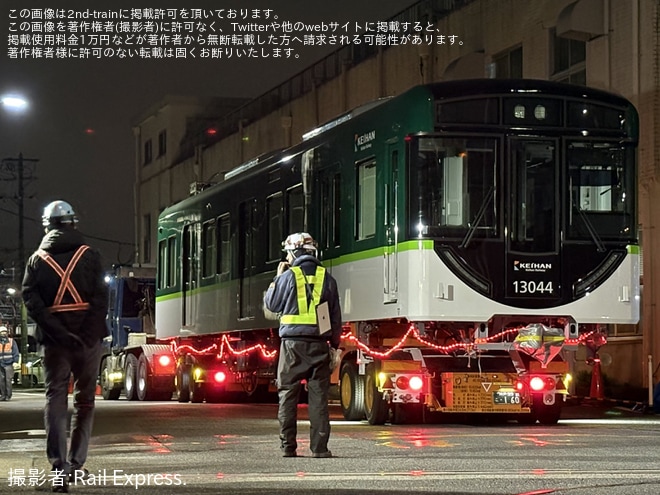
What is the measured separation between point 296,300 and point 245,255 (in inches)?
433

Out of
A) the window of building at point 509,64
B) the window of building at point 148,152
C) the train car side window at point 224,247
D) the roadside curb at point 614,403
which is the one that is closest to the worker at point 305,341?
the roadside curb at point 614,403

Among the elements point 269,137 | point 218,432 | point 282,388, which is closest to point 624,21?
point 218,432

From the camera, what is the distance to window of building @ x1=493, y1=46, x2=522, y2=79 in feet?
106

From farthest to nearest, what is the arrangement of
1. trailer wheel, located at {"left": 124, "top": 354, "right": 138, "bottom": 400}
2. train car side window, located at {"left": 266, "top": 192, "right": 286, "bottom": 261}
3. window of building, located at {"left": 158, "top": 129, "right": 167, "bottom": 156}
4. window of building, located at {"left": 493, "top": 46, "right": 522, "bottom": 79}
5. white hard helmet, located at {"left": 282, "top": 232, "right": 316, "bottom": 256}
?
window of building, located at {"left": 158, "top": 129, "right": 167, "bottom": 156}, window of building, located at {"left": 493, "top": 46, "right": 522, "bottom": 79}, trailer wheel, located at {"left": 124, "top": 354, "right": 138, "bottom": 400}, train car side window, located at {"left": 266, "top": 192, "right": 286, "bottom": 261}, white hard helmet, located at {"left": 282, "top": 232, "right": 316, "bottom": 256}

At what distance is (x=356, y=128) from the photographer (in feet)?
56.9

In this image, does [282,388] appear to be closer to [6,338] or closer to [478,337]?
[478,337]

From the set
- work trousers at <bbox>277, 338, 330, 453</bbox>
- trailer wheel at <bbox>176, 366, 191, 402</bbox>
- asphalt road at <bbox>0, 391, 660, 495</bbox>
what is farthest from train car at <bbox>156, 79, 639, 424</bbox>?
trailer wheel at <bbox>176, 366, 191, 402</bbox>

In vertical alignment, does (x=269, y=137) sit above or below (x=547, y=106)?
above

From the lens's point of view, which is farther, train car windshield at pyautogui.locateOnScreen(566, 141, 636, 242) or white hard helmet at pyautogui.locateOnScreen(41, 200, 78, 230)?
train car windshield at pyautogui.locateOnScreen(566, 141, 636, 242)

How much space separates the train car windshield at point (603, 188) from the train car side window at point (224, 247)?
355 inches

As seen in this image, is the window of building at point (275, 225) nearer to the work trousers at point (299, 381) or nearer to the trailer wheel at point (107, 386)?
the work trousers at point (299, 381)

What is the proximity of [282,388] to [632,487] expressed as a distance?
3.66 metres

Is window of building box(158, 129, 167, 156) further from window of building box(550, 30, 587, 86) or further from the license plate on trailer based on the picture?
the license plate on trailer

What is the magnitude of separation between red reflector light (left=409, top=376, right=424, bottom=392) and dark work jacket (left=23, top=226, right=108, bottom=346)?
23.7 feet
